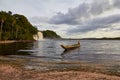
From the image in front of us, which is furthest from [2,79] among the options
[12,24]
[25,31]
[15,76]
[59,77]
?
[25,31]

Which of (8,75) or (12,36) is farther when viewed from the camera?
(12,36)

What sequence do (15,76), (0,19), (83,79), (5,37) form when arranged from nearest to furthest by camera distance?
(83,79)
(15,76)
(5,37)
(0,19)

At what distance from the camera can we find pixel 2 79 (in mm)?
22078

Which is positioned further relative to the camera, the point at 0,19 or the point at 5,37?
the point at 0,19

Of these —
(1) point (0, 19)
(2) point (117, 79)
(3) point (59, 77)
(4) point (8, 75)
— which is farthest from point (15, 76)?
(1) point (0, 19)

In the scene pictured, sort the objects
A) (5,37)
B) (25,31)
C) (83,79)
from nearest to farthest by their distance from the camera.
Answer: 1. (83,79)
2. (5,37)
3. (25,31)

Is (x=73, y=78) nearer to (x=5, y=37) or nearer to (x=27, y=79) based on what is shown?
(x=27, y=79)

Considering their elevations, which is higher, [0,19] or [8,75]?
[0,19]

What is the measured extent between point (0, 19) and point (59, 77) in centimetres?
13099

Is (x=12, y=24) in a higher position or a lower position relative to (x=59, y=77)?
higher

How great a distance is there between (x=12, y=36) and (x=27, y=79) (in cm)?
13977

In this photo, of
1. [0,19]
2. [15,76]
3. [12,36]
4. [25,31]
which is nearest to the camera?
[15,76]

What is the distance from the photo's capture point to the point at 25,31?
628 ft

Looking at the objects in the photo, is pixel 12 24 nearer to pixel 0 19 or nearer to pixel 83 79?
pixel 0 19
